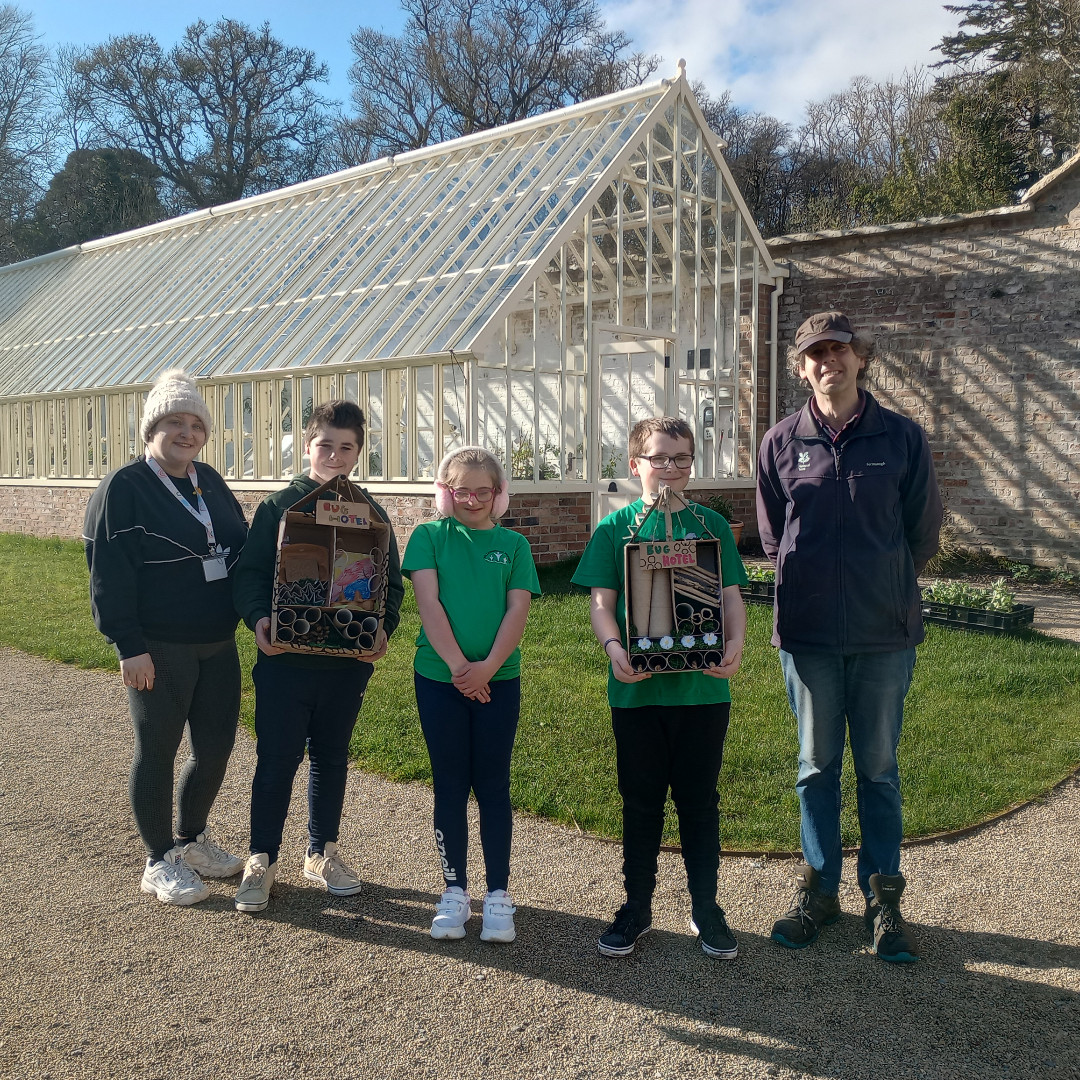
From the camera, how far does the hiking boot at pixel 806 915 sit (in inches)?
131

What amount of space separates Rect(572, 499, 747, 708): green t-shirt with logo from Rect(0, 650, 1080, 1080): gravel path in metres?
0.84

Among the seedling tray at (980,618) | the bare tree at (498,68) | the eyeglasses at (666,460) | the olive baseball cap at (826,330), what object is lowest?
the seedling tray at (980,618)

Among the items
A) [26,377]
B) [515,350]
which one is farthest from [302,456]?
[26,377]

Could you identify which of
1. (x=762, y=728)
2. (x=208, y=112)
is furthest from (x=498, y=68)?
(x=762, y=728)

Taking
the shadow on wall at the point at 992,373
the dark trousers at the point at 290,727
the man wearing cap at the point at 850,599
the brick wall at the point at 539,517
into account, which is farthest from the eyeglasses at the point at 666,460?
the shadow on wall at the point at 992,373

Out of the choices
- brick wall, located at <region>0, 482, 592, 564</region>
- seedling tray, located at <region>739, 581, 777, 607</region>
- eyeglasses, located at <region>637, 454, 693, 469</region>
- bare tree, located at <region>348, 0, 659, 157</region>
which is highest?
bare tree, located at <region>348, 0, 659, 157</region>

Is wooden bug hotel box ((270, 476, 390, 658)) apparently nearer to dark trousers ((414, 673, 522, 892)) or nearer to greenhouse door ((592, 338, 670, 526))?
dark trousers ((414, 673, 522, 892))

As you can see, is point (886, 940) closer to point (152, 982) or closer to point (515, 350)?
point (152, 982)

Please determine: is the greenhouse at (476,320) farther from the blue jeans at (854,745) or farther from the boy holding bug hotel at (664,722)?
the blue jeans at (854,745)

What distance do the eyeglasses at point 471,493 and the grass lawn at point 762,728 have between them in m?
1.70

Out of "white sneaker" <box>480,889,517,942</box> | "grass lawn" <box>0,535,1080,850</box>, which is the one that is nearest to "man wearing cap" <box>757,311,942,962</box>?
"grass lawn" <box>0,535,1080,850</box>

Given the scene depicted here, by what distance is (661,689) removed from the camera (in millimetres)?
3314

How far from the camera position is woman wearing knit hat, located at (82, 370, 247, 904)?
3561 millimetres

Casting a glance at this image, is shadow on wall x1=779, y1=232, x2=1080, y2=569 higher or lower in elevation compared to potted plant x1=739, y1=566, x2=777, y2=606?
higher
